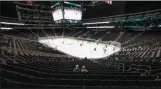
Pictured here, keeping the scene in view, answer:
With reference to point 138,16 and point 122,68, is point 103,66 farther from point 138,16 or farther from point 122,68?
point 138,16

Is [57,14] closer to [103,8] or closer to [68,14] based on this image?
[68,14]

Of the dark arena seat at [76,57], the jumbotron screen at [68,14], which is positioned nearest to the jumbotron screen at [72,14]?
the jumbotron screen at [68,14]

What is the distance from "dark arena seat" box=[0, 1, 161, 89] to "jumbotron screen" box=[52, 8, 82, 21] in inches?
3.4

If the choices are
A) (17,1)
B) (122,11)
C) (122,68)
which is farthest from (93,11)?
(17,1)

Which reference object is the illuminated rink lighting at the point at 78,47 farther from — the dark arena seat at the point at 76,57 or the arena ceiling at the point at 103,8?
the arena ceiling at the point at 103,8

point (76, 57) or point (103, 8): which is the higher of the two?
point (103, 8)

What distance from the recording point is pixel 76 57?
3.17 metres

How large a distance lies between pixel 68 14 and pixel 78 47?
494 mm

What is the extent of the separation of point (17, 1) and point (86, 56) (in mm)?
1275

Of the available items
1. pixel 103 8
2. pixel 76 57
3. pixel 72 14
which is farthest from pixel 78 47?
pixel 103 8

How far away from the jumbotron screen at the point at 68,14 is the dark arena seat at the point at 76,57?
0.09m

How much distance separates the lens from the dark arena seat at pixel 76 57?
308 centimetres

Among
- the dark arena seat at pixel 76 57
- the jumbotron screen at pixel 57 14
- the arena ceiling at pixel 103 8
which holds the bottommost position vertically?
the dark arena seat at pixel 76 57

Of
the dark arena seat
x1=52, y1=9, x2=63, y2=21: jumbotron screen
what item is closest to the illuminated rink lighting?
the dark arena seat
